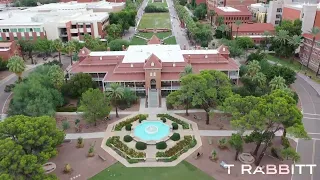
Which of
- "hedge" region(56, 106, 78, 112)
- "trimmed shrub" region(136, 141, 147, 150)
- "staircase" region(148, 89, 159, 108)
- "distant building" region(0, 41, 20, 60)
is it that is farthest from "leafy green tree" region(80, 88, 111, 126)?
"distant building" region(0, 41, 20, 60)

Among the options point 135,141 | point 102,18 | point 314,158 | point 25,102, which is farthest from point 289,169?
point 102,18

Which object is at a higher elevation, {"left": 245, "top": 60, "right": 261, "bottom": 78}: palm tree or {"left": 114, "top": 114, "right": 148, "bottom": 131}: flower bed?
{"left": 245, "top": 60, "right": 261, "bottom": 78}: palm tree

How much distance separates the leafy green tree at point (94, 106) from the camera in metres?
47.7

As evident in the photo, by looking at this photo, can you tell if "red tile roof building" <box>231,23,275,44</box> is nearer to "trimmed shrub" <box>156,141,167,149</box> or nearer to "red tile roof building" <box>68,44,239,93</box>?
"red tile roof building" <box>68,44,239,93</box>

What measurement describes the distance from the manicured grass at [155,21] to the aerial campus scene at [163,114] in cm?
5446

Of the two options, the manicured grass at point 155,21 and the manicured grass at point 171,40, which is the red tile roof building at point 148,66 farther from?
the manicured grass at point 155,21

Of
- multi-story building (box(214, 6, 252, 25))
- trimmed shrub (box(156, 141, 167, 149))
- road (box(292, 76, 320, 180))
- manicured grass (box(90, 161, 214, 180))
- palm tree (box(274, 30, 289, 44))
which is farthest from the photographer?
multi-story building (box(214, 6, 252, 25))

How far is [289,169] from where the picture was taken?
127 feet

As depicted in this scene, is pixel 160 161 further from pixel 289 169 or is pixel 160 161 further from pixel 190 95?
pixel 289 169

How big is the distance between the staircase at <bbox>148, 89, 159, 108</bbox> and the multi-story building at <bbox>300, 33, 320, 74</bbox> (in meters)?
42.7

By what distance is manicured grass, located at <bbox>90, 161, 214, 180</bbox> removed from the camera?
3756 cm

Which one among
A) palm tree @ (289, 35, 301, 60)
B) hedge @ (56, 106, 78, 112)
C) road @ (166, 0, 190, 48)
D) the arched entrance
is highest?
palm tree @ (289, 35, 301, 60)

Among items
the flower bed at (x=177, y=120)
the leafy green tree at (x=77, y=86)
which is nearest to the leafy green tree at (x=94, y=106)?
the leafy green tree at (x=77, y=86)

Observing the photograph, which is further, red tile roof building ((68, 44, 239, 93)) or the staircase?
red tile roof building ((68, 44, 239, 93))
